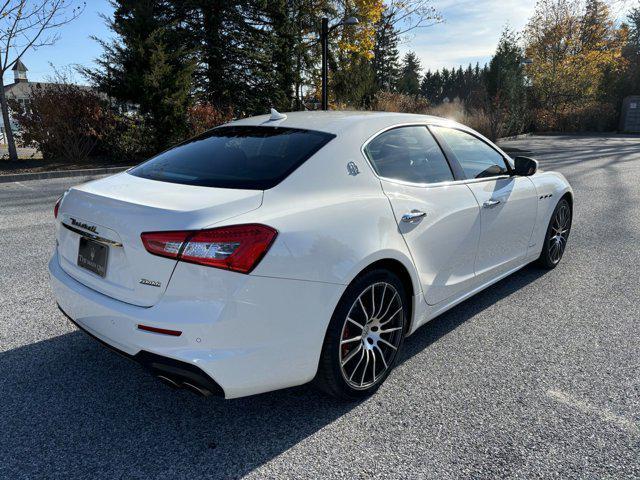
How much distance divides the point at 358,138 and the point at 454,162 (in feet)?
3.05

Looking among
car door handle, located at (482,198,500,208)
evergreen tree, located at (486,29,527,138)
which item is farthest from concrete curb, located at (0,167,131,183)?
evergreen tree, located at (486,29,527,138)

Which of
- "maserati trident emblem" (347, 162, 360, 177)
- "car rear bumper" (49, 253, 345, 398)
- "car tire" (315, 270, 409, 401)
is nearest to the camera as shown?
"car rear bumper" (49, 253, 345, 398)

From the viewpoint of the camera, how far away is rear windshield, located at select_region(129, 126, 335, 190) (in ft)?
7.92

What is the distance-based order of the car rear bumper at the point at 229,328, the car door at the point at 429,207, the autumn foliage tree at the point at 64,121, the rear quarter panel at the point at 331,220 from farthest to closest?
the autumn foliage tree at the point at 64,121 → the car door at the point at 429,207 → the rear quarter panel at the point at 331,220 → the car rear bumper at the point at 229,328

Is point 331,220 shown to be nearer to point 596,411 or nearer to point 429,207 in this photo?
point 429,207

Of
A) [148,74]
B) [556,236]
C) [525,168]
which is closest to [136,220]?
[525,168]

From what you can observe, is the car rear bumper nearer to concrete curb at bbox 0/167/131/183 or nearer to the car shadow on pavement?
the car shadow on pavement

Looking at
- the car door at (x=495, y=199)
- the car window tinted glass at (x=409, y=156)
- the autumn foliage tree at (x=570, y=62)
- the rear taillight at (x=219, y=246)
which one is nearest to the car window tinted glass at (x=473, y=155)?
the car door at (x=495, y=199)

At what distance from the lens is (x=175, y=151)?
3111 mm

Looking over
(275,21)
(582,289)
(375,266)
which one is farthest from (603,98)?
(375,266)

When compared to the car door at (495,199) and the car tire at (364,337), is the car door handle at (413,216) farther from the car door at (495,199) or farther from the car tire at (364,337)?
the car door at (495,199)

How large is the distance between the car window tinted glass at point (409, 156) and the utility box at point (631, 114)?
115ft

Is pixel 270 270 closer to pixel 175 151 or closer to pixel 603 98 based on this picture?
pixel 175 151

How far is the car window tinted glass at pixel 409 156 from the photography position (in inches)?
110
